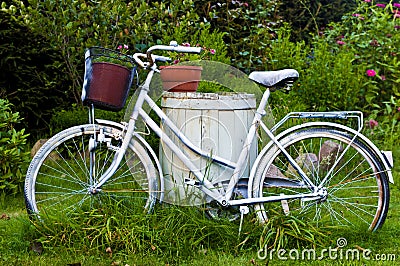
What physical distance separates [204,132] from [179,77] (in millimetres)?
387

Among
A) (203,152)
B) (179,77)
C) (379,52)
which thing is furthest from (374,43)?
(203,152)

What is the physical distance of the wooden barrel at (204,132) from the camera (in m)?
3.76

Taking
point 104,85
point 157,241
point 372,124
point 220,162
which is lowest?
point 157,241

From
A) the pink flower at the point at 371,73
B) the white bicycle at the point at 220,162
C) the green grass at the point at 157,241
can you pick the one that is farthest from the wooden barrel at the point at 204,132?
the pink flower at the point at 371,73

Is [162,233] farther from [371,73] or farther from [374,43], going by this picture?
[374,43]

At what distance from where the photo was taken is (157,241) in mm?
3496

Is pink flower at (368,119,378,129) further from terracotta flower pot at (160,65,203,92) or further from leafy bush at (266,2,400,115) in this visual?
terracotta flower pot at (160,65,203,92)

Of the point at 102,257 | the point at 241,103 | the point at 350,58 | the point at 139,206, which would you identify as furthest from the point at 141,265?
the point at 350,58

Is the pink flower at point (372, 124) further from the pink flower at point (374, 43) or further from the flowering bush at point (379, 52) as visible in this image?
the pink flower at point (374, 43)

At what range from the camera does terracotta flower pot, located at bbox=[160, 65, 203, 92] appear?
12.7 feet

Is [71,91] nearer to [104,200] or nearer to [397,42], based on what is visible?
[104,200]

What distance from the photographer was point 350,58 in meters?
6.42

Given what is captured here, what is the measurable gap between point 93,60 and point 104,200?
823 millimetres

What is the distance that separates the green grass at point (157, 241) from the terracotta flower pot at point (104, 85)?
2.07 ft
